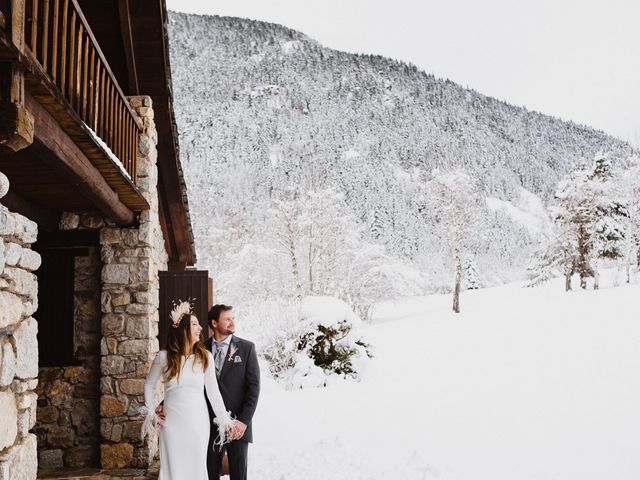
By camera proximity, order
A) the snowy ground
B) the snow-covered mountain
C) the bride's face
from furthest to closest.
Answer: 1. the snow-covered mountain
2. the snowy ground
3. the bride's face

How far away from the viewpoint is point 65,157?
139 inches

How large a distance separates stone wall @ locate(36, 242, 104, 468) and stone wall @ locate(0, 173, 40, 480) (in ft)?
11.4


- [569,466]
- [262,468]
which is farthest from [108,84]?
[569,466]

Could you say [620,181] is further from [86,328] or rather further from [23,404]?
[23,404]

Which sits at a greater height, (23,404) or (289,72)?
(289,72)

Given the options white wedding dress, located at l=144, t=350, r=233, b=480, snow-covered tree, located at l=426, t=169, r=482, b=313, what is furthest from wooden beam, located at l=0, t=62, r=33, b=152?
snow-covered tree, located at l=426, t=169, r=482, b=313

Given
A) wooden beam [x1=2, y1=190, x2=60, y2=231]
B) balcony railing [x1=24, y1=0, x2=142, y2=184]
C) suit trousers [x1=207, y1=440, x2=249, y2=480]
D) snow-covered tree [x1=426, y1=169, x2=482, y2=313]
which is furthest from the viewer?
snow-covered tree [x1=426, y1=169, x2=482, y2=313]

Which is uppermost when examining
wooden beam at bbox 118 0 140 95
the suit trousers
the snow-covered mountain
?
the snow-covered mountain

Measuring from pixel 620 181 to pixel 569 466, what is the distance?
23.1 m

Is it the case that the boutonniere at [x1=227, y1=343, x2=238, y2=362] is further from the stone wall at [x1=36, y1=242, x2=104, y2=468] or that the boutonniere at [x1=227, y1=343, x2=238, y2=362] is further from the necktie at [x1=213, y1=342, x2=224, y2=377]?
the stone wall at [x1=36, y1=242, x2=104, y2=468]

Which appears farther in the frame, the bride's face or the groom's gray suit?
the groom's gray suit

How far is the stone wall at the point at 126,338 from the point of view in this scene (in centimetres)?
614

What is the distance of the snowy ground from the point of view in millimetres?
6664

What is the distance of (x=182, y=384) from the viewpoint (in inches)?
162
